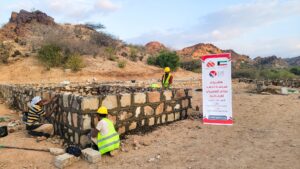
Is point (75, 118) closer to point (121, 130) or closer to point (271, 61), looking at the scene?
point (121, 130)

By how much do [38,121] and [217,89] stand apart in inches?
177

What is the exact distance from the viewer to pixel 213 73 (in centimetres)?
731

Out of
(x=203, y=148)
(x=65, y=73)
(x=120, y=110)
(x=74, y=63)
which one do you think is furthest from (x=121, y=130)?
(x=74, y=63)

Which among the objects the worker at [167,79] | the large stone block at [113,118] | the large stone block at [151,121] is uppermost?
the worker at [167,79]

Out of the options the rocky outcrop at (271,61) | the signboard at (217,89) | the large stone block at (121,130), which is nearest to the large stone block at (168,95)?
the signboard at (217,89)

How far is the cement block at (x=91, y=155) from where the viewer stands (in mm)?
5109

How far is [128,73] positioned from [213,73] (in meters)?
15.0

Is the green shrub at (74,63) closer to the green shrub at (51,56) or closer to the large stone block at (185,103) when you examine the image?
the green shrub at (51,56)

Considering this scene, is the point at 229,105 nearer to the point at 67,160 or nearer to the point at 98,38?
the point at 67,160

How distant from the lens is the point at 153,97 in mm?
7062

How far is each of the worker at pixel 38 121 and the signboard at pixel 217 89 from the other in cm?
380

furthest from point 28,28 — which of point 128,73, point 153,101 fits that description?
point 153,101

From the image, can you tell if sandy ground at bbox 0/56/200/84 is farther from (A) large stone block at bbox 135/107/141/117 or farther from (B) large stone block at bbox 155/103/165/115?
(A) large stone block at bbox 135/107/141/117

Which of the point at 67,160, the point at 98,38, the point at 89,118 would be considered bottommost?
the point at 67,160
